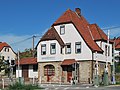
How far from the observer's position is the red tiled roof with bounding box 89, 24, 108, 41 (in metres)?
50.8

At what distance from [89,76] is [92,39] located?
20.9 feet

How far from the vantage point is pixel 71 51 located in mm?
49938

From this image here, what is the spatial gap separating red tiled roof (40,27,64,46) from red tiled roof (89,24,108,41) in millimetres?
5511

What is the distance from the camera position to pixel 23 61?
57.0 metres

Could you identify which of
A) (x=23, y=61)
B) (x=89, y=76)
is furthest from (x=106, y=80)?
(x=23, y=61)

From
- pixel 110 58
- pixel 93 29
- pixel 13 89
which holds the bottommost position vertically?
pixel 13 89

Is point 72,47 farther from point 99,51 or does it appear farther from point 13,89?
point 13,89

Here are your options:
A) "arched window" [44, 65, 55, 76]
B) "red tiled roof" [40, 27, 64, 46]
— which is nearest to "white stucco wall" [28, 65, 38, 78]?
"arched window" [44, 65, 55, 76]

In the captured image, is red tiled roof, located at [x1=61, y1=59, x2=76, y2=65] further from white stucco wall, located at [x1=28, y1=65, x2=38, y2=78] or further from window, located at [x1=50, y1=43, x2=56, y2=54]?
white stucco wall, located at [x1=28, y1=65, x2=38, y2=78]

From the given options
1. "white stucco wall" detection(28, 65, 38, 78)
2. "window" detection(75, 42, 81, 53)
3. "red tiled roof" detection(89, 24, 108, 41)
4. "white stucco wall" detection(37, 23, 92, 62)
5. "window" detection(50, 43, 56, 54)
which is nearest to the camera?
"white stucco wall" detection(37, 23, 92, 62)

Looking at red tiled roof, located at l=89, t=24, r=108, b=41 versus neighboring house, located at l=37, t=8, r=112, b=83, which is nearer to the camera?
neighboring house, located at l=37, t=8, r=112, b=83

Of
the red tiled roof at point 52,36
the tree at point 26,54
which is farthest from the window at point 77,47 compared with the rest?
the tree at point 26,54

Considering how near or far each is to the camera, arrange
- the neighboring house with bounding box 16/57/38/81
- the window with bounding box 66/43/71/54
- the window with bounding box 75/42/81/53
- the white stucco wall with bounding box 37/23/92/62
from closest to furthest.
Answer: the white stucco wall with bounding box 37/23/92/62, the window with bounding box 75/42/81/53, the window with bounding box 66/43/71/54, the neighboring house with bounding box 16/57/38/81

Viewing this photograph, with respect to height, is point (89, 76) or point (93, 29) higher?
point (93, 29)
